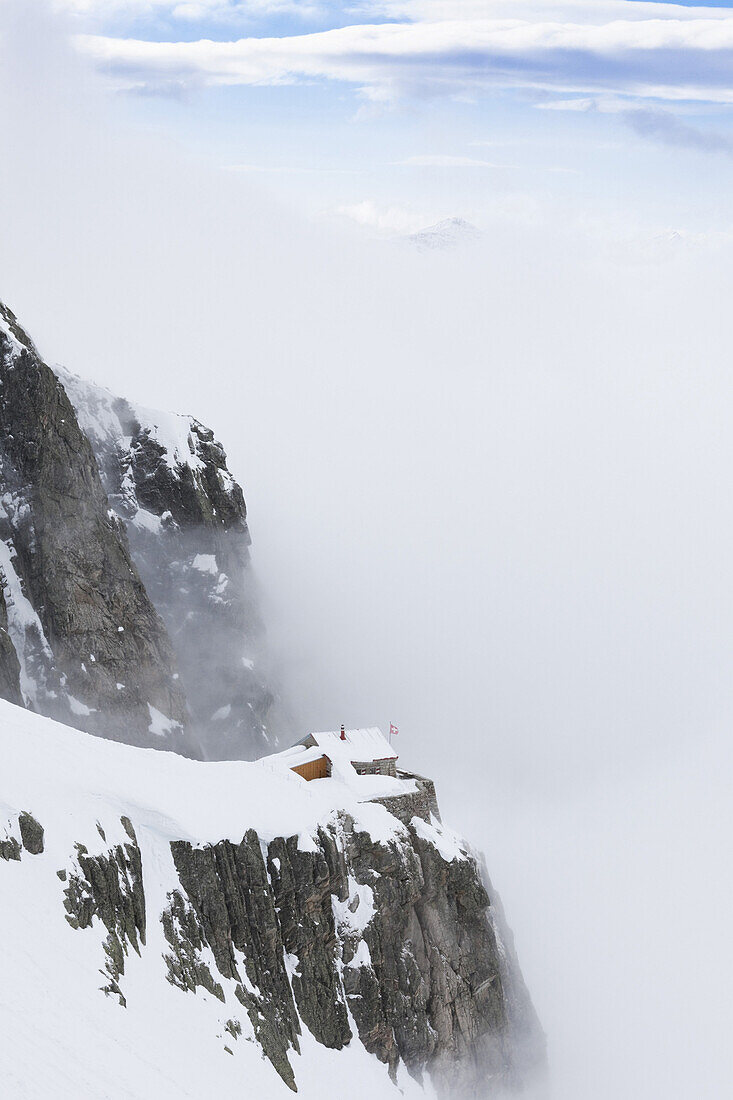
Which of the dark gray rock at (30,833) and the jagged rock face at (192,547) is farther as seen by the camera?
the jagged rock face at (192,547)

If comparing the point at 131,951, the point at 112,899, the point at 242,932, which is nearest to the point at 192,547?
the point at 242,932

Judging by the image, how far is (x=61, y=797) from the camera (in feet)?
128

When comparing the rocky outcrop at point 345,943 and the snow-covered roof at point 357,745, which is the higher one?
the snow-covered roof at point 357,745

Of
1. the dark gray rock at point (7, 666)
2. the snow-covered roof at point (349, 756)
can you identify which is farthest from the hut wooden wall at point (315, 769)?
the dark gray rock at point (7, 666)

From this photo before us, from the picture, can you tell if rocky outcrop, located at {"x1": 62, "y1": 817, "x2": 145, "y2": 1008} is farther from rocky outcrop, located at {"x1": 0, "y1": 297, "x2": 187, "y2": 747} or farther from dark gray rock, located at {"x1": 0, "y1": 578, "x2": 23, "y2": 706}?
rocky outcrop, located at {"x1": 0, "y1": 297, "x2": 187, "y2": 747}

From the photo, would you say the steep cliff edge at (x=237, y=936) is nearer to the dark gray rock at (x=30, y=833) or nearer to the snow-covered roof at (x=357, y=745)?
the dark gray rock at (x=30, y=833)

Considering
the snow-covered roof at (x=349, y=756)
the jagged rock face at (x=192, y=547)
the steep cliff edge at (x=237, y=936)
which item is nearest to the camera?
the steep cliff edge at (x=237, y=936)

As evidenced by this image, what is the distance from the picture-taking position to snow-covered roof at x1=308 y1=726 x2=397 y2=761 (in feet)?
226

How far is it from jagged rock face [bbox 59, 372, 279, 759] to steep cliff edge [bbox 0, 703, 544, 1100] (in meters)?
51.3

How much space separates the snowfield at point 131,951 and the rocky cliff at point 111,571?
33.8 meters

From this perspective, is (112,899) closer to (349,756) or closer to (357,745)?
(349,756)

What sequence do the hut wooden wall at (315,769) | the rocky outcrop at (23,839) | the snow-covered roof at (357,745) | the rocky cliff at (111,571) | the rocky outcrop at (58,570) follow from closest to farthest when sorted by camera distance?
1. the rocky outcrop at (23,839)
2. the hut wooden wall at (315,769)
3. the snow-covered roof at (357,745)
4. the rocky outcrop at (58,570)
5. the rocky cliff at (111,571)

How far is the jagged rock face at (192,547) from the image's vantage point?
112 metres

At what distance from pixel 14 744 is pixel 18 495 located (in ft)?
169
